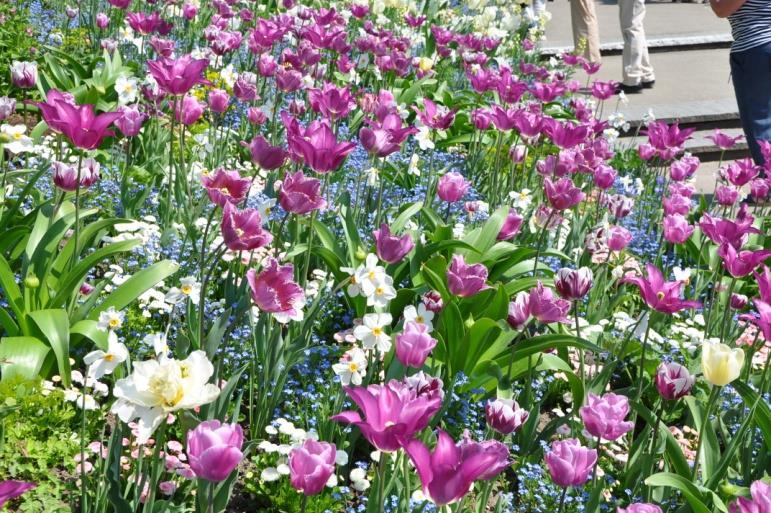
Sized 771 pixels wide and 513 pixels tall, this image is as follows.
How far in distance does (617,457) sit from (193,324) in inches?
54.2

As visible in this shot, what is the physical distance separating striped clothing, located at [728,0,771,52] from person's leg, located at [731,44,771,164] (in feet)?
0.15

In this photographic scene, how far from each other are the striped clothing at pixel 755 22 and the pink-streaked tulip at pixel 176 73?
11.0 ft

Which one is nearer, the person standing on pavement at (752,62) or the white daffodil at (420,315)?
the white daffodil at (420,315)

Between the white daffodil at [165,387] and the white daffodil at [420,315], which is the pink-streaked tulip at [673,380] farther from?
the white daffodil at [165,387]

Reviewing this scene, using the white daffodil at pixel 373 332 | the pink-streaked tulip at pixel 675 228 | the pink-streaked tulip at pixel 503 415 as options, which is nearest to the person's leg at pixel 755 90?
the pink-streaked tulip at pixel 675 228

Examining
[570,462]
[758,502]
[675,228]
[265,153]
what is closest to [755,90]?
[675,228]

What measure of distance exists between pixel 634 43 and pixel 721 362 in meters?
6.51

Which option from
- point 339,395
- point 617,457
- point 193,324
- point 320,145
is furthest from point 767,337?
point 193,324

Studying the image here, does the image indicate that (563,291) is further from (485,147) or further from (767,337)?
(485,147)

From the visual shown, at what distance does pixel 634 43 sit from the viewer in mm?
8203

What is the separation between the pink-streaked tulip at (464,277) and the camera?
2.60 m

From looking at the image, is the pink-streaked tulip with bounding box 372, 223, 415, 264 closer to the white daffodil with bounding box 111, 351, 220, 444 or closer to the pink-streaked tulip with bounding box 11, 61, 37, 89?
the white daffodil with bounding box 111, 351, 220, 444

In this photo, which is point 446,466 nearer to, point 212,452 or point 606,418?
point 212,452

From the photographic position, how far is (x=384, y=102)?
4.02m
